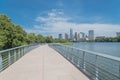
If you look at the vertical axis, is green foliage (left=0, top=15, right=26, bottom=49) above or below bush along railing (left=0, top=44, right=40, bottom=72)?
above

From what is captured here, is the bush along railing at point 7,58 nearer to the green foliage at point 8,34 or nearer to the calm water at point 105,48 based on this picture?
the calm water at point 105,48

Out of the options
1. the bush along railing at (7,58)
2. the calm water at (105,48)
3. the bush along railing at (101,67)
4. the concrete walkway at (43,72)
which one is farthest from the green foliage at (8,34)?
the bush along railing at (101,67)

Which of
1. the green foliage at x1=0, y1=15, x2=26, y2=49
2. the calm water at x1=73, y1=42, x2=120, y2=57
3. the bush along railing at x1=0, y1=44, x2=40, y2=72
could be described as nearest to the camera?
the bush along railing at x1=0, y1=44, x2=40, y2=72

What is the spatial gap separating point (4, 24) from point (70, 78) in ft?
104

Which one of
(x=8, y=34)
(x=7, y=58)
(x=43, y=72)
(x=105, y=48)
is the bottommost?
(x=105, y=48)

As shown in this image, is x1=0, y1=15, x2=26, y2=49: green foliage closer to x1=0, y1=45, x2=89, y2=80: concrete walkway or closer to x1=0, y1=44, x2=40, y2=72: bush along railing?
x1=0, y1=44, x2=40, y2=72: bush along railing

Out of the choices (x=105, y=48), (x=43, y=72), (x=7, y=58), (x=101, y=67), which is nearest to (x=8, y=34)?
(x=105, y=48)

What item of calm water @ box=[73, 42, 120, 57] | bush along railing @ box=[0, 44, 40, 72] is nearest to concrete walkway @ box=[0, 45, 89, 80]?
bush along railing @ box=[0, 44, 40, 72]

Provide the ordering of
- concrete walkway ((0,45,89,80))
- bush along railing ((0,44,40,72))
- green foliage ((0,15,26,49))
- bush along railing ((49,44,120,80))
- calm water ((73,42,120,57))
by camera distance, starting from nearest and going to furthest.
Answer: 1. bush along railing ((49,44,120,80))
2. concrete walkway ((0,45,89,80))
3. bush along railing ((0,44,40,72))
4. calm water ((73,42,120,57))
5. green foliage ((0,15,26,49))

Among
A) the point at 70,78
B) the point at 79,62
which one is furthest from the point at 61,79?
the point at 79,62

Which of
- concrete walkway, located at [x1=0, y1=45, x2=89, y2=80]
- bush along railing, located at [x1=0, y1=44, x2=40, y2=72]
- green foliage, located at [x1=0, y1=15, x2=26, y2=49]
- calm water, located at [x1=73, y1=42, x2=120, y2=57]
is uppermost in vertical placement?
green foliage, located at [x1=0, y1=15, x2=26, y2=49]

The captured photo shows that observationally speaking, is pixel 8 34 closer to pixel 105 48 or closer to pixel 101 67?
pixel 105 48

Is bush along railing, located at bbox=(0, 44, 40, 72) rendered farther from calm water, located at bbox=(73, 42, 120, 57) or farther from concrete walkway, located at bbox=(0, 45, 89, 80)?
calm water, located at bbox=(73, 42, 120, 57)

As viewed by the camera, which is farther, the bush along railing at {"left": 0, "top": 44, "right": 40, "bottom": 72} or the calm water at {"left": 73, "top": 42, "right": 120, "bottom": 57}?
the calm water at {"left": 73, "top": 42, "right": 120, "bottom": 57}
